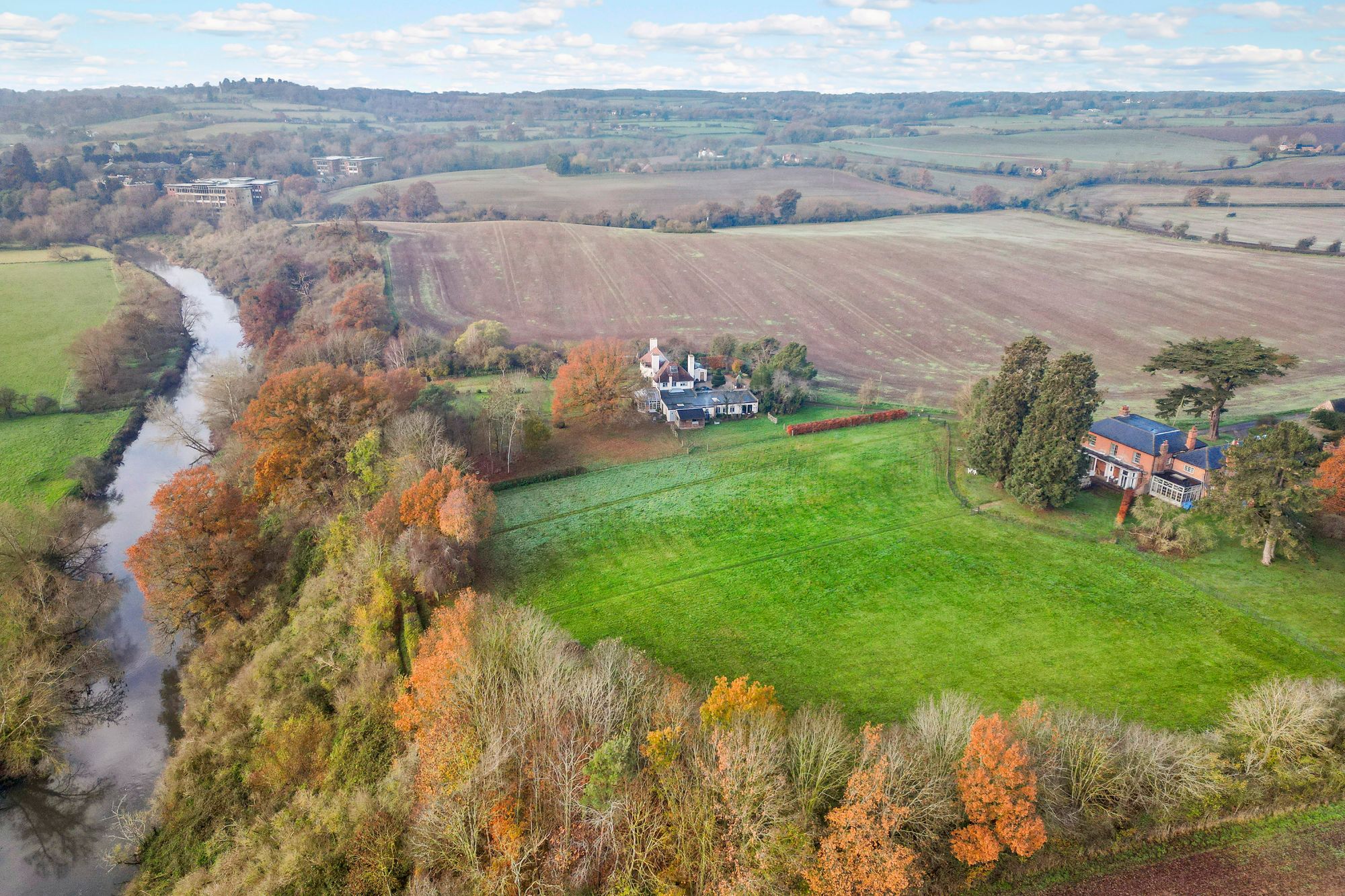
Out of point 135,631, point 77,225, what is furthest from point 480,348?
point 77,225

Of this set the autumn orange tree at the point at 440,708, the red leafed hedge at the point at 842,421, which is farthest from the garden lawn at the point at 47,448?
the red leafed hedge at the point at 842,421

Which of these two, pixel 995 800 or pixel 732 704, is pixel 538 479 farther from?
pixel 995 800

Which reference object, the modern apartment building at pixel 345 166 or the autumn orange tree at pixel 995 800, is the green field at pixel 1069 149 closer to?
the modern apartment building at pixel 345 166

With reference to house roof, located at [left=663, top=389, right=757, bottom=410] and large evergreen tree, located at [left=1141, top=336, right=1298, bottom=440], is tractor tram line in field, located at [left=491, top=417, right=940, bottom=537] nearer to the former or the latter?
house roof, located at [left=663, top=389, right=757, bottom=410]

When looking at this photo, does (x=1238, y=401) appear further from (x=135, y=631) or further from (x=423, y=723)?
(x=135, y=631)

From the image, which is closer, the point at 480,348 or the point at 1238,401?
the point at 1238,401

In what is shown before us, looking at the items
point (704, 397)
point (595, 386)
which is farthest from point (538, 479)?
point (704, 397)

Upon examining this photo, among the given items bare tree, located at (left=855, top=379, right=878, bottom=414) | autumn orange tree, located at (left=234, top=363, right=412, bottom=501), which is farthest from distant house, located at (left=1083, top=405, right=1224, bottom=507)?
autumn orange tree, located at (left=234, top=363, right=412, bottom=501)
